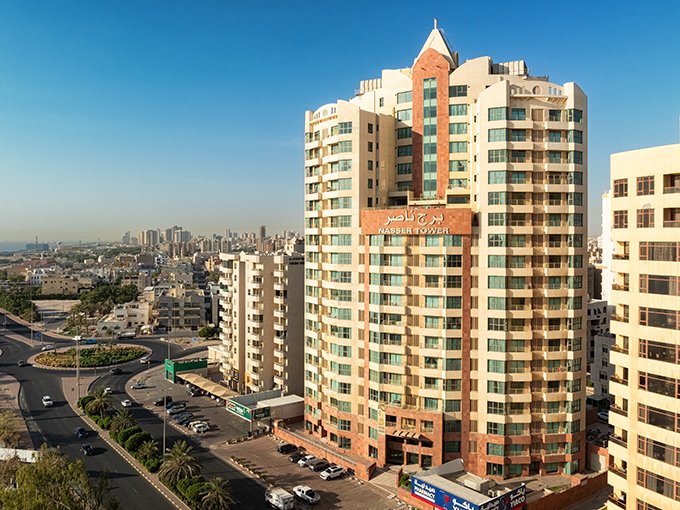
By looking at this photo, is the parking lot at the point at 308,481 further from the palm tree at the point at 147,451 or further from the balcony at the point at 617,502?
the balcony at the point at 617,502

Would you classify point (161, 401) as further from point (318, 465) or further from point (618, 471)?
point (618, 471)

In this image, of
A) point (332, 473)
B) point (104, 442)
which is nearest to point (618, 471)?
point (332, 473)

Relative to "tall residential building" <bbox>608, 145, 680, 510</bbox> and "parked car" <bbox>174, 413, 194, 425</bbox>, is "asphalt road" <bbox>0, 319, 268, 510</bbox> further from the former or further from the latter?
"tall residential building" <bbox>608, 145, 680, 510</bbox>

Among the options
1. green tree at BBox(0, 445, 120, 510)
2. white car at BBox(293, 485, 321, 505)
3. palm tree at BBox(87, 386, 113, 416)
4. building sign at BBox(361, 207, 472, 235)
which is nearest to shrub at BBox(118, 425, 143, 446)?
palm tree at BBox(87, 386, 113, 416)

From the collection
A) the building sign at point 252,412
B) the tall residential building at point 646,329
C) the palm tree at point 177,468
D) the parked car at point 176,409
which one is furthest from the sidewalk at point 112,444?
the tall residential building at point 646,329

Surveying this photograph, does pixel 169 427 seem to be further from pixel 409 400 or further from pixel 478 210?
pixel 478 210

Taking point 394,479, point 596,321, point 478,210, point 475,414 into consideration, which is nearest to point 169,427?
point 394,479
